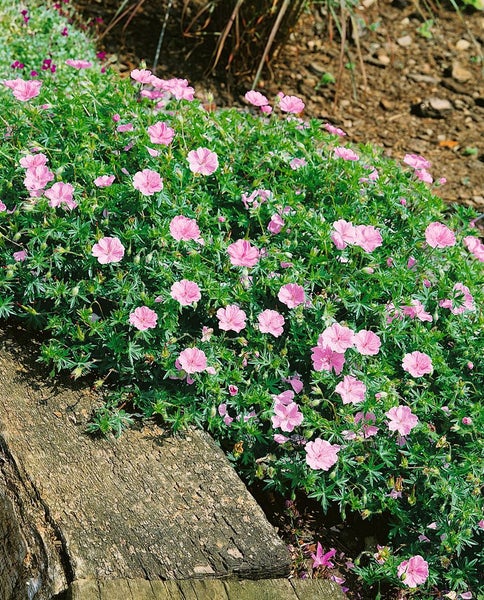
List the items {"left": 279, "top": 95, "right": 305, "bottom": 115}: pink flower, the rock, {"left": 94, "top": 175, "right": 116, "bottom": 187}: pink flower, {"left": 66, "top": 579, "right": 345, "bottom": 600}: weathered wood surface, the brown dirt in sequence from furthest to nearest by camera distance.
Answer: the rock → the brown dirt → {"left": 279, "top": 95, "right": 305, "bottom": 115}: pink flower → {"left": 94, "top": 175, "right": 116, "bottom": 187}: pink flower → {"left": 66, "top": 579, "right": 345, "bottom": 600}: weathered wood surface

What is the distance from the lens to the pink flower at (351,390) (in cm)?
245

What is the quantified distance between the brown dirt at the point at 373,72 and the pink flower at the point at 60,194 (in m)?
2.59

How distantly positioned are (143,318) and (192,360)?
194 millimetres

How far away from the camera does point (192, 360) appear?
2.45 m

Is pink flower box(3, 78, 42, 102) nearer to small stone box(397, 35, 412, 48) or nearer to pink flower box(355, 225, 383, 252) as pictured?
pink flower box(355, 225, 383, 252)

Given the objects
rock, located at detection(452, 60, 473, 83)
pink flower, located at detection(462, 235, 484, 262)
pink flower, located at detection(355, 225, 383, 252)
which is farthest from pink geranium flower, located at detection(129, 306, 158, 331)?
rock, located at detection(452, 60, 473, 83)

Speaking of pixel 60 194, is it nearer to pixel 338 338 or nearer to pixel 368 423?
pixel 338 338

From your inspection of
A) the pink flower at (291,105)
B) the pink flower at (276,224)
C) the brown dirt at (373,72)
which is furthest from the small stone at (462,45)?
→ the pink flower at (276,224)

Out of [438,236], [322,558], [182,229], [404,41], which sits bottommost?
[322,558]

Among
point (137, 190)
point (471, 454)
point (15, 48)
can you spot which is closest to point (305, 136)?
point (137, 190)

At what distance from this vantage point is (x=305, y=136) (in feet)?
10.2

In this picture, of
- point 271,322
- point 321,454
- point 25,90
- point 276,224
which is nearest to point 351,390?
point 321,454

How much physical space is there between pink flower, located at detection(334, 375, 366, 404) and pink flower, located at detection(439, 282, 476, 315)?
47cm

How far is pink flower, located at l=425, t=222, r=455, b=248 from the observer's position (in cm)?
276
